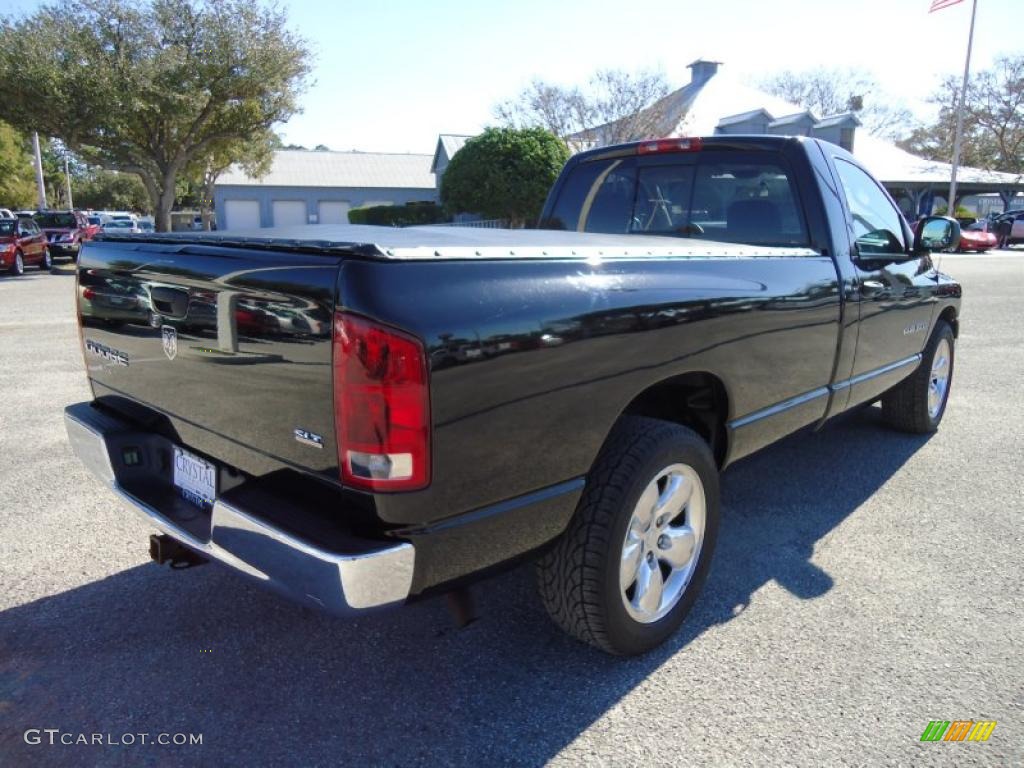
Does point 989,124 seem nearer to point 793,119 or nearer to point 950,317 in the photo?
point 793,119

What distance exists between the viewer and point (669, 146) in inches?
167

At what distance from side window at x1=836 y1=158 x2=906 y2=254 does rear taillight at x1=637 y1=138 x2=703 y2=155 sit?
0.77 metres

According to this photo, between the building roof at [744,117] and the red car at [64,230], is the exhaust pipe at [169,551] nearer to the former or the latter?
the red car at [64,230]

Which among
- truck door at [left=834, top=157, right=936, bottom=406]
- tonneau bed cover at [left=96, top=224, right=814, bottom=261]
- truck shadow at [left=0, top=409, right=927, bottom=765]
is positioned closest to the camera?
tonneau bed cover at [left=96, top=224, right=814, bottom=261]

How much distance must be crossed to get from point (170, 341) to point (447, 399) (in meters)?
1.11

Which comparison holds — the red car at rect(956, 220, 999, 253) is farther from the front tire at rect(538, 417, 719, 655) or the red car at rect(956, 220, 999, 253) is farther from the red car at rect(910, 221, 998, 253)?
the front tire at rect(538, 417, 719, 655)

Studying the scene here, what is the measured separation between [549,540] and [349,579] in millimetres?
690

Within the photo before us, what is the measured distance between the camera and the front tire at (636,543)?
95.9 inches

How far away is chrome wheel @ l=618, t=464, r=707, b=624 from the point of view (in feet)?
8.55

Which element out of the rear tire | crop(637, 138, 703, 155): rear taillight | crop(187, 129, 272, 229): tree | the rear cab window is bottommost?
the rear tire

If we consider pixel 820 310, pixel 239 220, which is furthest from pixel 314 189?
pixel 820 310

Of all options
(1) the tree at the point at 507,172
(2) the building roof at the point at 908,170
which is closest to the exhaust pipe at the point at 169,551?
(1) the tree at the point at 507,172

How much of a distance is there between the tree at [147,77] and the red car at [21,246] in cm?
332

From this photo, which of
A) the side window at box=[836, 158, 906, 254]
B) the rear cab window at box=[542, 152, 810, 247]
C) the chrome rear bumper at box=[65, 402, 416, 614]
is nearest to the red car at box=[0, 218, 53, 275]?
the rear cab window at box=[542, 152, 810, 247]
